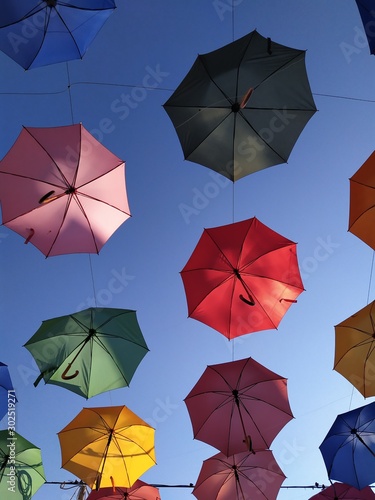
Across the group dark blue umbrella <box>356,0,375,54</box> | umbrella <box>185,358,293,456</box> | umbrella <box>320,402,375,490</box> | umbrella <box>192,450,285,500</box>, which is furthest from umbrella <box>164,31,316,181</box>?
umbrella <box>192,450,285,500</box>

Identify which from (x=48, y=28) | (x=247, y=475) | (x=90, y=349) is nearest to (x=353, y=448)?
(x=247, y=475)

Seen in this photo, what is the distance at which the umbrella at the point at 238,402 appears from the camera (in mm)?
9203

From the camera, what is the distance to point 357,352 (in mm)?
8867

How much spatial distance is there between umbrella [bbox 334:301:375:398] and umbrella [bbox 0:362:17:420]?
6.74 meters

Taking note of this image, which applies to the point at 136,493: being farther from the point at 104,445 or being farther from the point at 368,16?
the point at 368,16

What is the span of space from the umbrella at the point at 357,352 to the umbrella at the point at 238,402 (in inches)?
50.6

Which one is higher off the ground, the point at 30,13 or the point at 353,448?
the point at 30,13

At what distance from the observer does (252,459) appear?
388 inches

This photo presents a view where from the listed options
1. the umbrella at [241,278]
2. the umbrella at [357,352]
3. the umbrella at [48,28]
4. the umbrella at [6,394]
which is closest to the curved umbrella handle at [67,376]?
the umbrella at [6,394]

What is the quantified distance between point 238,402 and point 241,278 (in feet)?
8.80

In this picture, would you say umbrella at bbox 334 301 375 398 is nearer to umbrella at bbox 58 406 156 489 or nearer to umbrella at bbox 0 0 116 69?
umbrella at bbox 58 406 156 489

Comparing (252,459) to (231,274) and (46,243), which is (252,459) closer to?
(231,274)

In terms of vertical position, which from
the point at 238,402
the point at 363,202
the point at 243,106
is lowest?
the point at 238,402

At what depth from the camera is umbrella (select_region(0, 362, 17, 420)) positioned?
9.13m
